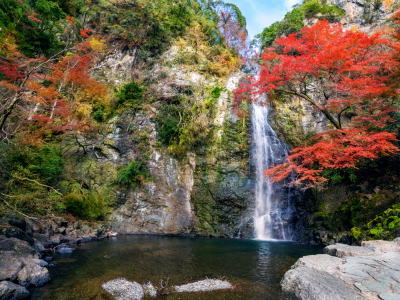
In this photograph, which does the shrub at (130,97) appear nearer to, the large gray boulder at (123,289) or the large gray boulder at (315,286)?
the large gray boulder at (123,289)

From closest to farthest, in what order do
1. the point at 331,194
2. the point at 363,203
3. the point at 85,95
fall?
1. the point at 363,203
2. the point at 331,194
3. the point at 85,95

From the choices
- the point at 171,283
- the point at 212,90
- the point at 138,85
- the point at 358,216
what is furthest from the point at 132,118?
the point at 358,216

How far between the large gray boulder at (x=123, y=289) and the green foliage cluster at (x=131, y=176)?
7741 mm

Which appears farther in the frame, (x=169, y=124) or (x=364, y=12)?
(x=364, y=12)

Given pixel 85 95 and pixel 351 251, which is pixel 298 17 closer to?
pixel 85 95

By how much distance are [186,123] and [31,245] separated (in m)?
9.29

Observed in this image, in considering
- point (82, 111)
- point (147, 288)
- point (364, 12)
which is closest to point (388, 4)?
point (364, 12)

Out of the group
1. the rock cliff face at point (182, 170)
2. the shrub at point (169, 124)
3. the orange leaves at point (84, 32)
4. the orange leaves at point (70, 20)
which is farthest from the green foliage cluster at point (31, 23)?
the shrub at point (169, 124)

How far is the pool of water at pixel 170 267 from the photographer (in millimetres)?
4969

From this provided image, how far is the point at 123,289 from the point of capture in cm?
493

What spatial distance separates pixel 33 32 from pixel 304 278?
16628mm

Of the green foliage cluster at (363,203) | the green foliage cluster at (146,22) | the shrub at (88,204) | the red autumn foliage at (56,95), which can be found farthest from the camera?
the green foliage cluster at (146,22)

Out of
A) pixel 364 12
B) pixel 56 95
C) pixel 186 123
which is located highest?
pixel 364 12

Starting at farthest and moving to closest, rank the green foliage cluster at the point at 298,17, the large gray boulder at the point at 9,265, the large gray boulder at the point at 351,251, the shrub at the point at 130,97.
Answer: the green foliage cluster at the point at 298,17 < the shrub at the point at 130,97 < the large gray boulder at the point at 351,251 < the large gray boulder at the point at 9,265
